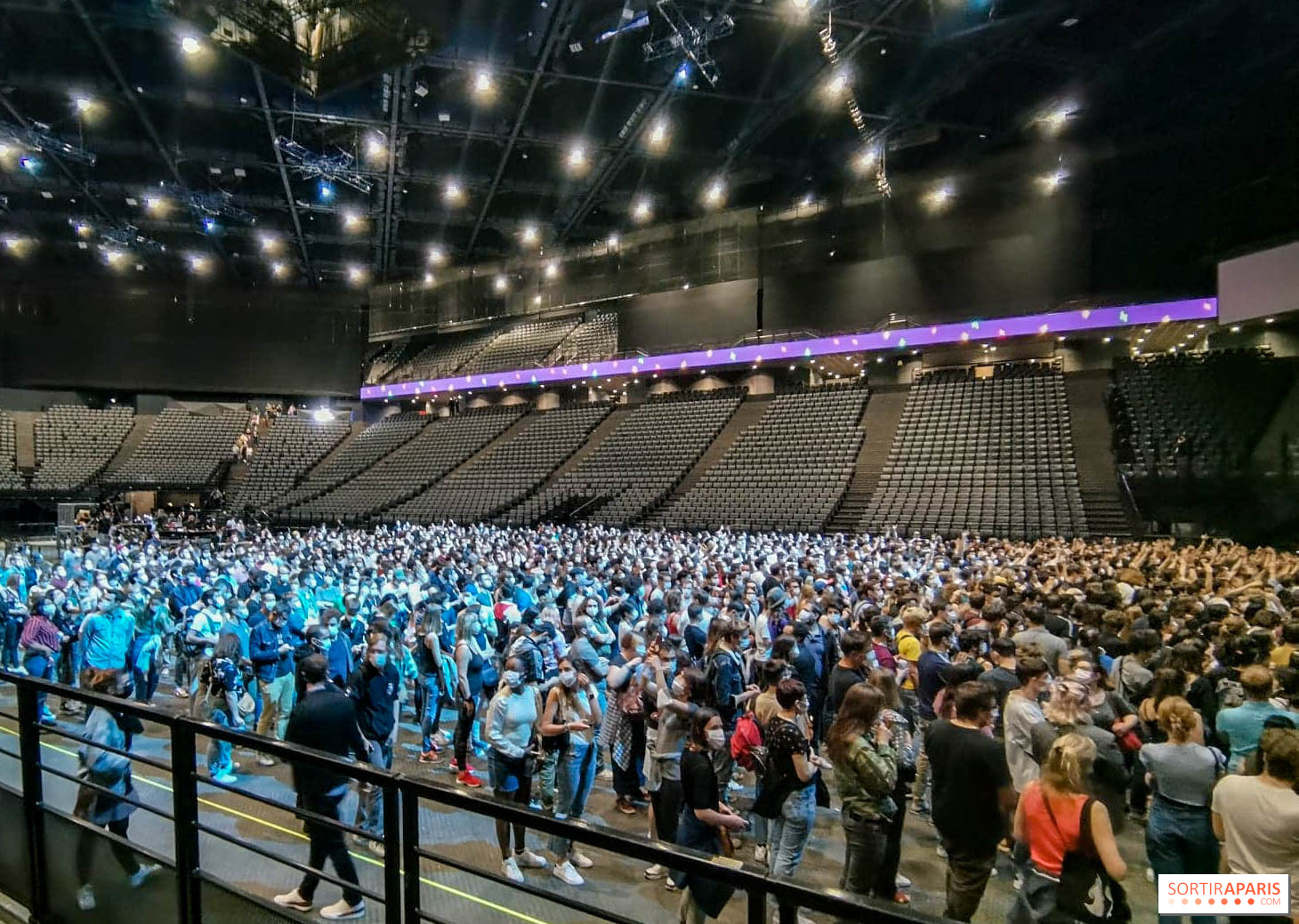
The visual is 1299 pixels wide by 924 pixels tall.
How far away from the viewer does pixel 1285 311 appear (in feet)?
67.6

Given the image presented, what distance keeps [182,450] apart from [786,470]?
3046 centimetres

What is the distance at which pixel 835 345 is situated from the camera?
30016 mm

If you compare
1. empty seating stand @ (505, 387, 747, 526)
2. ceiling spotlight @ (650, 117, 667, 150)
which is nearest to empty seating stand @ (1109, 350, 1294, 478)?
empty seating stand @ (505, 387, 747, 526)

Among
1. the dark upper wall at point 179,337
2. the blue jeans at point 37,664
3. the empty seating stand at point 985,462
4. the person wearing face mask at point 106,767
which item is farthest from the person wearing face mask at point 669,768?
the dark upper wall at point 179,337

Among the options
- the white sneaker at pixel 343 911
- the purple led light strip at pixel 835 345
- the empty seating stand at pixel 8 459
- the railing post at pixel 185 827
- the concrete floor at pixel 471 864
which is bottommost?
the concrete floor at pixel 471 864

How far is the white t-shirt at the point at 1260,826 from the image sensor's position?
2918 mm

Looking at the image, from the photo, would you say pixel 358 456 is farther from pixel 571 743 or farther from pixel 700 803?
pixel 700 803

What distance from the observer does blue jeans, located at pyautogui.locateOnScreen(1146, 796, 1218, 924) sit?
139 inches

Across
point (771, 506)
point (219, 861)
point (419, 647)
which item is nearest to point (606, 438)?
point (771, 506)

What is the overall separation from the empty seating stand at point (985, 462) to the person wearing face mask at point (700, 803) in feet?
57.9

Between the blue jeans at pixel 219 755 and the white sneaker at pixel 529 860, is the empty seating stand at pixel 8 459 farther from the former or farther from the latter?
A: the white sneaker at pixel 529 860

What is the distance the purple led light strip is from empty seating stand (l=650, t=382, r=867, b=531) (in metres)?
1.91

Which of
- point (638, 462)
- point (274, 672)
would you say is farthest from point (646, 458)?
point (274, 672)

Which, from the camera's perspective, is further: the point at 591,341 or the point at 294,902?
the point at 591,341
